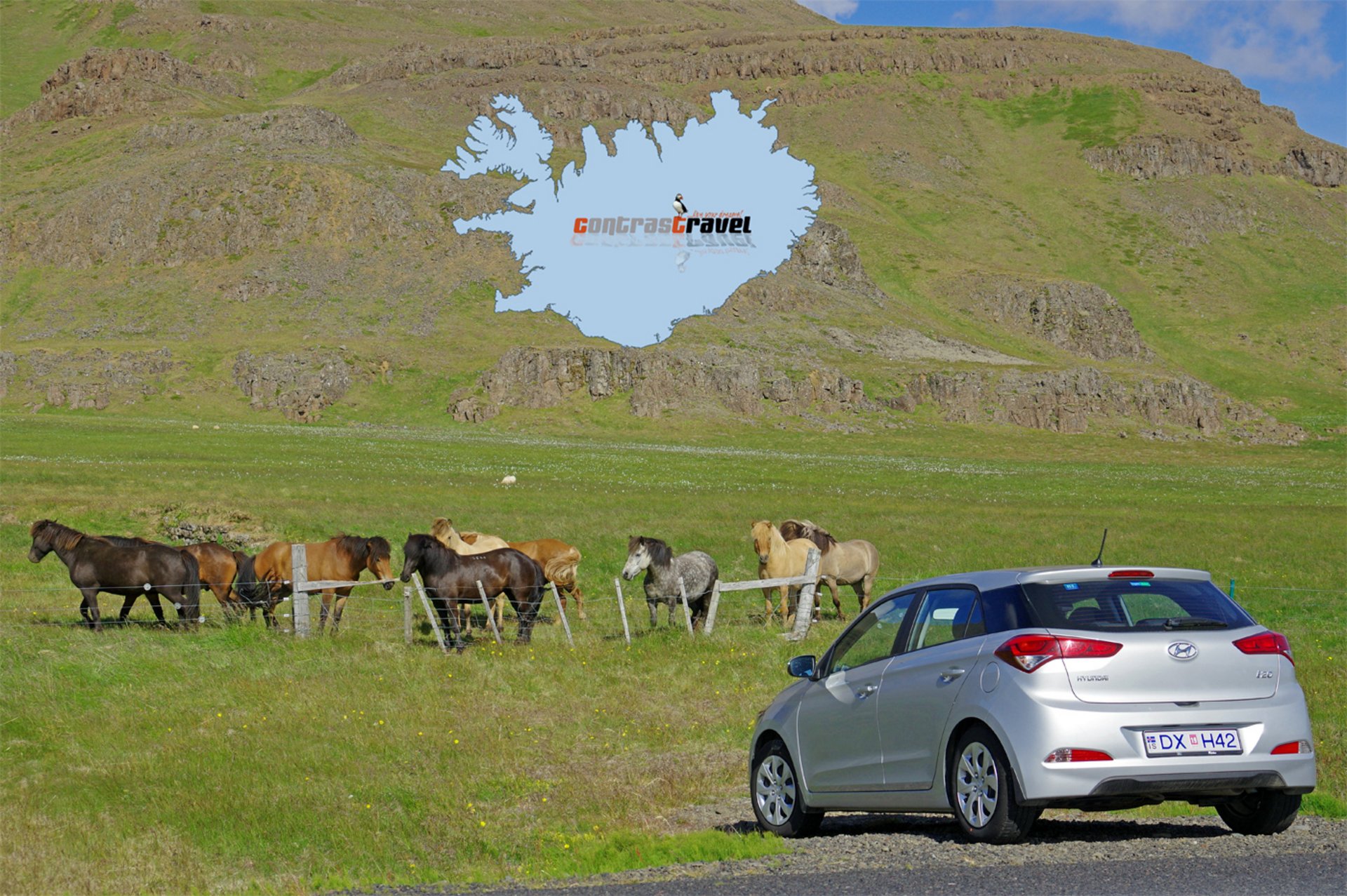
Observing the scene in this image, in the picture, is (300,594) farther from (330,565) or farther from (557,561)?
(557,561)

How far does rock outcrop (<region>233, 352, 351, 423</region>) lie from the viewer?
129 metres

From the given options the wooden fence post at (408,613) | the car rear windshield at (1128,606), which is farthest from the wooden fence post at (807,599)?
the car rear windshield at (1128,606)

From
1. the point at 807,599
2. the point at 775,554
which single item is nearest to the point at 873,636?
the point at 807,599

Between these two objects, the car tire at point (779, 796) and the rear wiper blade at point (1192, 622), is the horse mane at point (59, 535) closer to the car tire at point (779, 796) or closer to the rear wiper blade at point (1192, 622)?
the car tire at point (779, 796)

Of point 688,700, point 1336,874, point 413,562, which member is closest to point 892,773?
point 1336,874

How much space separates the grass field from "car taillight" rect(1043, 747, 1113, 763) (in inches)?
113

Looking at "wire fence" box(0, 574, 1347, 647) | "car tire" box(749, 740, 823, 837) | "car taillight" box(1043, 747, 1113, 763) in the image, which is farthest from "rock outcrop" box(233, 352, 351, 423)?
"car taillight" box(1043, 747, 1113, 763)

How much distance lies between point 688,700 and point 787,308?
5816 inches

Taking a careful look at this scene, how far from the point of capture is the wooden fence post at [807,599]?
24625mm

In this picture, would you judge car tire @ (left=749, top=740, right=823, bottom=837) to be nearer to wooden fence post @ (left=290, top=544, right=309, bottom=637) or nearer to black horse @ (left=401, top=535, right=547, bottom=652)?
black horse @ (left=401, top=535, right=547, bottom=652)

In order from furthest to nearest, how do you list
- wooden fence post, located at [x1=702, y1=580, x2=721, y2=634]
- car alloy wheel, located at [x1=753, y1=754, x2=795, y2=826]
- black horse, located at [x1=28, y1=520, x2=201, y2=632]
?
wooden fence post, located at [x1=702, y1=580, x2=721, y2=634]
black horse, located at [x1=28, y1=520, x2=201, y2=632]
car alloy wheel, located at [x1=753, y1=754, x2=795, y2=826]

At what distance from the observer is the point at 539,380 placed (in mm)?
134875

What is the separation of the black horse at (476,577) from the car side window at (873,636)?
12.3m

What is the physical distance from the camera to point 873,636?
11.4m
